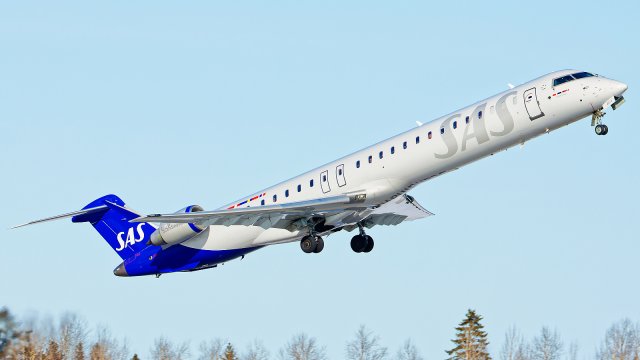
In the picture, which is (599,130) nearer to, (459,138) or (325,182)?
(459,138)

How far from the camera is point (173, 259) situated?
36.2m

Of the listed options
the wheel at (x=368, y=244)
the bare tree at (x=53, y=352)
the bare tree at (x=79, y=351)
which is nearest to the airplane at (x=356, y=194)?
the wheel at (x=368, y=244)

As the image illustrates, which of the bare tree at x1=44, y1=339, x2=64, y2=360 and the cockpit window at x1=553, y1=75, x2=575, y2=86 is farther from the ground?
the cockpit window at x1=553, y1=75, x2=575, y2=86

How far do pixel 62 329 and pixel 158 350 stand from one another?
12.9 ft

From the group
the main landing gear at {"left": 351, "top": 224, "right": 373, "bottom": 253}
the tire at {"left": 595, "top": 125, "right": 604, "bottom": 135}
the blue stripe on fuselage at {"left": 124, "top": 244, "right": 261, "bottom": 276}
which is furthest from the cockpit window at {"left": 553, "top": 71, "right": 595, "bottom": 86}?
the blue stripe on fuselage at {"left": 124, "top": 244, "right": 261, "bottom": 276}

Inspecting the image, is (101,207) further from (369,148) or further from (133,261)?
(369,148)

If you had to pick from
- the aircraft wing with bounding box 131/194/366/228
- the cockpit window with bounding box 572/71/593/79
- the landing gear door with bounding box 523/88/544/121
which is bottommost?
the aircraft wing with bounding box 131/194/366/228

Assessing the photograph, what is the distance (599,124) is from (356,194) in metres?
6.57

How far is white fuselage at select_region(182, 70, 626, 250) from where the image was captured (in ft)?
100

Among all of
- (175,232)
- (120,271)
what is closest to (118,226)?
(120,271)

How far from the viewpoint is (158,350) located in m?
42.5

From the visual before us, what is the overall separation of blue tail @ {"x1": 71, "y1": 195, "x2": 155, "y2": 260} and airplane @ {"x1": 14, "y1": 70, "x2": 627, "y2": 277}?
0.03m

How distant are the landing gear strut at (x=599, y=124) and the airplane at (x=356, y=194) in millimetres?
25

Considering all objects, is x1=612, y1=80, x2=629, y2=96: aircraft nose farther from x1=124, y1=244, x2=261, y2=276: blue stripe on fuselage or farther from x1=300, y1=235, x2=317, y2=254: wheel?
x1=124, y1=244, x2=261, y2=276: blue stripe on fuselage
